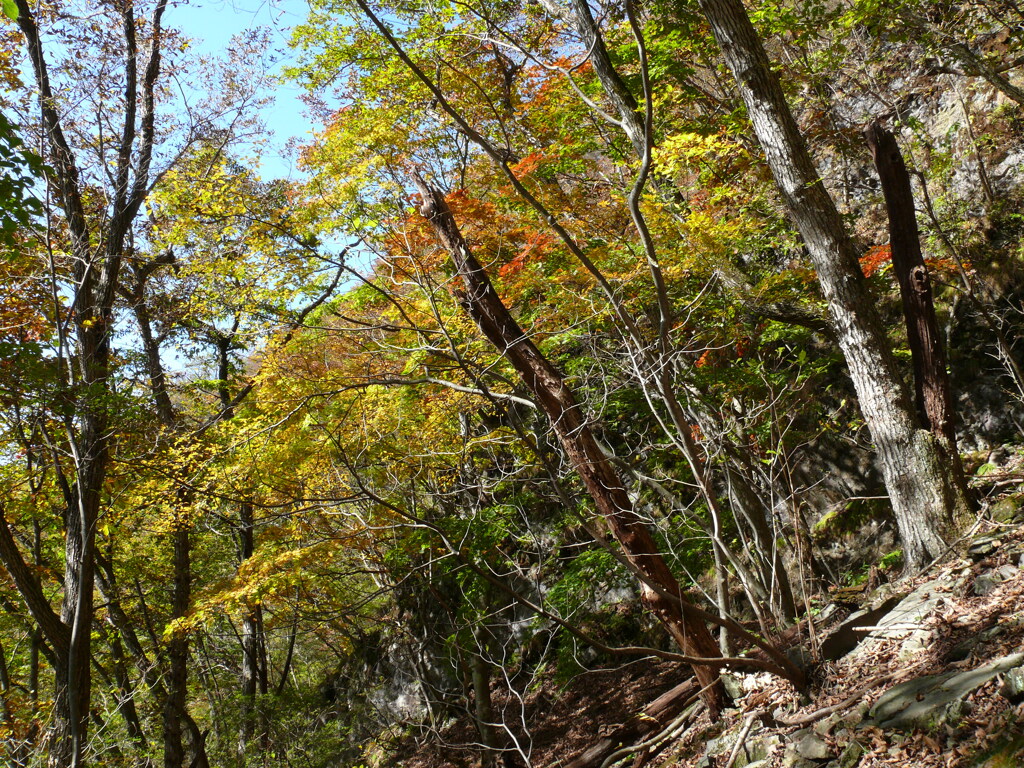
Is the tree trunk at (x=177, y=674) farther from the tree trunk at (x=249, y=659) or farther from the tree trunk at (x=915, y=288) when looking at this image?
the tree trunk at (x=915, y=288)

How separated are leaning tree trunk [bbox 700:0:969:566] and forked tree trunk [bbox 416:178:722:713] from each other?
1671mm

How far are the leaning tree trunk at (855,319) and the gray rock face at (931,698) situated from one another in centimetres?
166

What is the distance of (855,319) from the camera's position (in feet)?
15.8

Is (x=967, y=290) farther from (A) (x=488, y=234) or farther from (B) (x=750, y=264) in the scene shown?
(A) (x=488, y=234)

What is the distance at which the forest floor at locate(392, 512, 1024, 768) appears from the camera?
2.67m

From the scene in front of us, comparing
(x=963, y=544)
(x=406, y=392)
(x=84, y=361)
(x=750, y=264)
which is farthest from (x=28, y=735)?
(x=750, y=264)

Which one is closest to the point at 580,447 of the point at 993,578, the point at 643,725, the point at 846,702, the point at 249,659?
the point at 846,702

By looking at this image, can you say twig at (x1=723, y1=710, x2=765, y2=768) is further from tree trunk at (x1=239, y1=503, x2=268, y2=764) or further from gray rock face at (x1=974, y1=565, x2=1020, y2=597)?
tree trunk at (x1=239, y1=503, x2=268, y2=764)

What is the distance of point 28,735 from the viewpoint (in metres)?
8.13

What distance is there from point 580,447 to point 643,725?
2808 millimetres

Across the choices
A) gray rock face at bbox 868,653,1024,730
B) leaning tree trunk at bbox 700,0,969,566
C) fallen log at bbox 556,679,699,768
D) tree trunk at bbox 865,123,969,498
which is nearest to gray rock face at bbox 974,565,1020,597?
leaning tree trunk at bbox 700,0,969,566

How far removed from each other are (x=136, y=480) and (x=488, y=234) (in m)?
5.15

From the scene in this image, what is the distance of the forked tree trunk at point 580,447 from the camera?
4.80 metres

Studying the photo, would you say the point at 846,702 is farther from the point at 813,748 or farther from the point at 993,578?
the point at 993,578
